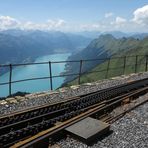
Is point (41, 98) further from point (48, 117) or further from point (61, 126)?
point (61, 126)

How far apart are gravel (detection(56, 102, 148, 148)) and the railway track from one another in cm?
71

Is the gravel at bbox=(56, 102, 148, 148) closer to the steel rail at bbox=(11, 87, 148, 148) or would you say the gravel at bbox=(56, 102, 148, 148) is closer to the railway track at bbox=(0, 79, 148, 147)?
the steel rail at bbox=(11, 87, 148, 148)

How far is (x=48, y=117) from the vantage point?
1042 cm

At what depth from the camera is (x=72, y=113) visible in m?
11.0

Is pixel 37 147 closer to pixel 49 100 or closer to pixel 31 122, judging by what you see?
pixel 31 122

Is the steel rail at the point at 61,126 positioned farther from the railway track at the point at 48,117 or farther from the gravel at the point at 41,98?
the gravel at the point at 41,98

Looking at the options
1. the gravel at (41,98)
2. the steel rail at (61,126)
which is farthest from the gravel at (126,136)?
the gravel at (41,98)

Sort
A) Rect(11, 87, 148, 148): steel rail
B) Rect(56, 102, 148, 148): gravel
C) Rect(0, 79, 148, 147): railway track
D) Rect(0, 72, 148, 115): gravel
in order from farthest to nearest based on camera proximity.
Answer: Rect(0, 72, 148, 115): gravel → Rect(56, 102, 148, 148): gravel → Rect(0, 79, 148, 147): railway track → Rect(11, 87, 148, 148): steel rail

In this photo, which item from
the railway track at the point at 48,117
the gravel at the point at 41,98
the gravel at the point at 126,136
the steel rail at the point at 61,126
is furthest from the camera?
the gravel at the point at 41,98

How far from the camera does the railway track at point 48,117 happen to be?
8.42 meters

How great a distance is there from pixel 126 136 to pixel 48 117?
288 cm

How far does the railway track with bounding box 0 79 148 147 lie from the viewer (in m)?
8.42

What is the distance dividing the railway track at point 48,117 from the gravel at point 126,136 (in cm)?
71

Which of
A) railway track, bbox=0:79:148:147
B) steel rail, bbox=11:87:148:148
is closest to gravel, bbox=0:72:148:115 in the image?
railway track, bbox=0:79:148:147
